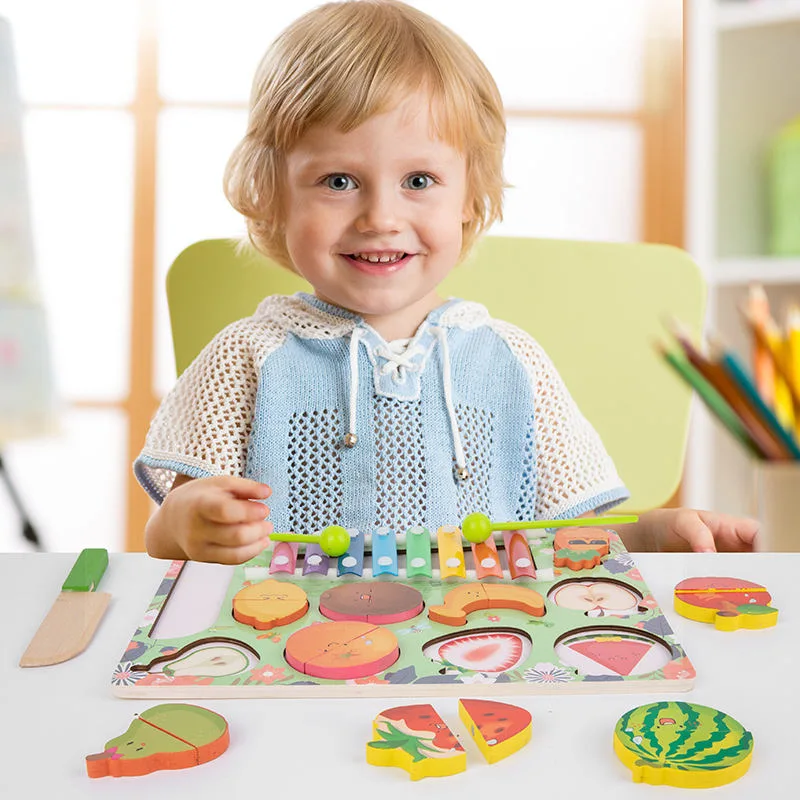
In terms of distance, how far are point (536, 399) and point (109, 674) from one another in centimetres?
59

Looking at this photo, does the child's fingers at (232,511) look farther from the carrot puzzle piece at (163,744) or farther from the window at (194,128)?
the window at (194,128)

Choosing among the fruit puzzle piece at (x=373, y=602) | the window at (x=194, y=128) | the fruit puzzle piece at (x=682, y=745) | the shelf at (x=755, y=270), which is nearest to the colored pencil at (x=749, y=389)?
the fruit puzzle piece at (x=682, y=745)

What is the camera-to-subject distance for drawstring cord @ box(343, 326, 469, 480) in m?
0.93

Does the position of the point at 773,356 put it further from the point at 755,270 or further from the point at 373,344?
the point at 755,270

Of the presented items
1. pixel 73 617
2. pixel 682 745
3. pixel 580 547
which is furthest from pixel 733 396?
pixel 73 617

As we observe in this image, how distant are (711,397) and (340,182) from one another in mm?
569

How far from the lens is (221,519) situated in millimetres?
600

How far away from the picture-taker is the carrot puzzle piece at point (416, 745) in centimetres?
38

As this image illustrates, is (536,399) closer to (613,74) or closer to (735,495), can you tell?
(735,495)

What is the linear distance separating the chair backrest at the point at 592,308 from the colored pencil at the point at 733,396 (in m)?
0.81

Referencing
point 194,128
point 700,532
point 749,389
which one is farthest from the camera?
point 194,128

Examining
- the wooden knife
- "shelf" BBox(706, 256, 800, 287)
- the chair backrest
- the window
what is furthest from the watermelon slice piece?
the window

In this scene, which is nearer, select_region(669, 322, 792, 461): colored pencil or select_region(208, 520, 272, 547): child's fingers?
select_region(669, 322, 792, 461): colored pencil

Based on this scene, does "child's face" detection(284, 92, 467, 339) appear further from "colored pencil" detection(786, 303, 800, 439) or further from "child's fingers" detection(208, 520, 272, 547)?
"colored pencil" detection(786, 303, 800, 439)
